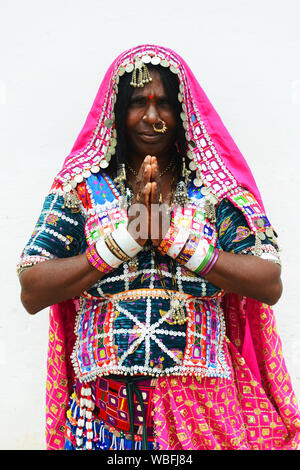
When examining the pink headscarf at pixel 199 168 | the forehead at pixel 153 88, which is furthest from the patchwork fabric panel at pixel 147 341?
the forehead at pixel 153 88

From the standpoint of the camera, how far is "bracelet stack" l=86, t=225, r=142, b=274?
1.61 meters

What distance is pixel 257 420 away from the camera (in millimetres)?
1934

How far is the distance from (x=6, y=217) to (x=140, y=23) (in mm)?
1086

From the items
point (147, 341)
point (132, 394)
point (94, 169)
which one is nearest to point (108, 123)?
point (94, 169)

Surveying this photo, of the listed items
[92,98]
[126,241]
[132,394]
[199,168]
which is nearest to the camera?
[126,241]

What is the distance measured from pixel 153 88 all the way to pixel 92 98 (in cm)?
86

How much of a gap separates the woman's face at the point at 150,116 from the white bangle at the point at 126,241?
13.0 inches

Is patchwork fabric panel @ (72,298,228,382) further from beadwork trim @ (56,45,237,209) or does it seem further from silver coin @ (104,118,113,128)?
silver coin @ (104,118,113,128)

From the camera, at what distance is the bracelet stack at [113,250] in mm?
1611

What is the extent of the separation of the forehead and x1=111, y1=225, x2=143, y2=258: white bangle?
45 cm

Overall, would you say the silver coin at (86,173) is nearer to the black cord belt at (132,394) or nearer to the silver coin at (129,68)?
the silver coin at (129,68)

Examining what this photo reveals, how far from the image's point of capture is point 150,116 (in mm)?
1733

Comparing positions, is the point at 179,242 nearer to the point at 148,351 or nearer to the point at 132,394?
the point at 148,351

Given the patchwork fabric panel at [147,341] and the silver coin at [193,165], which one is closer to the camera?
the patchwork fabric panel at [147,341]
